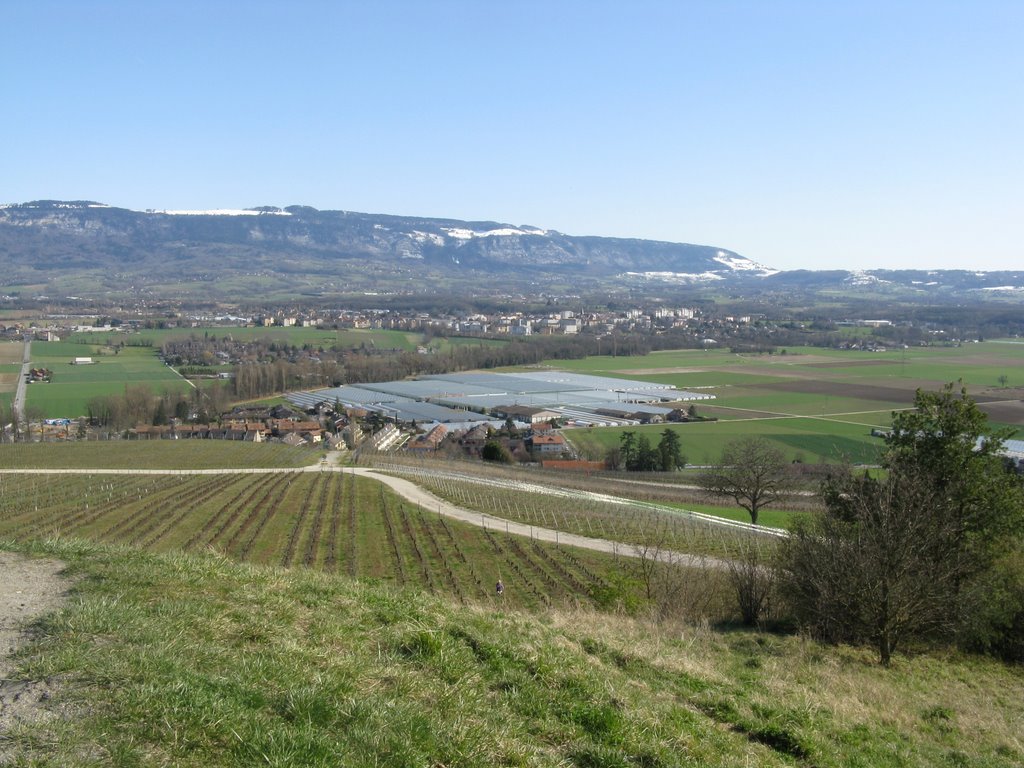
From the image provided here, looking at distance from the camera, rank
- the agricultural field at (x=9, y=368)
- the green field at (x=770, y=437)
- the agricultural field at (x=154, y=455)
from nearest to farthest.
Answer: the agricultural field at (x=154, y=455) < the green field at (x=770, y=437) < the agricultural field at (x=9, y=368)

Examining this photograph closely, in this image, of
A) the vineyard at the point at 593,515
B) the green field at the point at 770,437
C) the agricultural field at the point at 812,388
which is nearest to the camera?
the vineyard at the point at 593,515

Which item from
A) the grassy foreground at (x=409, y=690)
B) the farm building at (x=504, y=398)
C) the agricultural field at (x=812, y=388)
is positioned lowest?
the farm building at (x=504, y=398)

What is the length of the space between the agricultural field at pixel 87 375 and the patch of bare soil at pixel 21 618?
189 feet

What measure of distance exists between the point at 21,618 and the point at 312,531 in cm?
1909

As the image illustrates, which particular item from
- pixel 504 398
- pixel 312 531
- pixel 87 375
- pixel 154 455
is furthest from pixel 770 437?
pixel 87 375

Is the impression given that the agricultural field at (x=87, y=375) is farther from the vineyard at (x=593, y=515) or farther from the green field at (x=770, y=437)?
the vineyard at (x=593, y=515)

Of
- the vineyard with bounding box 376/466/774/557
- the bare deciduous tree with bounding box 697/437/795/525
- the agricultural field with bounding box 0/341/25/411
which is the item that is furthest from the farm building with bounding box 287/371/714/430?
the bare deciduous tree with bounding box 697/437/795/525

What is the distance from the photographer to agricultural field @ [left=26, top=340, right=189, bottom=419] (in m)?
63.4

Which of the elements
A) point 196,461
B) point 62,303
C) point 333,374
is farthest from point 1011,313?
point 62,303

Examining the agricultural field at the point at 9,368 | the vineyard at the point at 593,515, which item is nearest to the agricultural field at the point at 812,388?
the vineyard at the point at 593,515

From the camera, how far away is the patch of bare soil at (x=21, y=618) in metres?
4.78

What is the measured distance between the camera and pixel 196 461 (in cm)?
4309

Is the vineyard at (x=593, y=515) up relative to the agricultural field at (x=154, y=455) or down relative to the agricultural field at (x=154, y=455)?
up

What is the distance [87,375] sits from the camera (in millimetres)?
77562
